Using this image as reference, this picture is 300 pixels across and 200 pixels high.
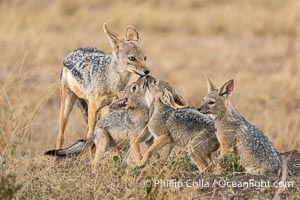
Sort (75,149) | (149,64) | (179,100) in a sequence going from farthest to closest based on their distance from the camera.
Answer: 1. (149,64)
2. (75,149)
3. (179,100)

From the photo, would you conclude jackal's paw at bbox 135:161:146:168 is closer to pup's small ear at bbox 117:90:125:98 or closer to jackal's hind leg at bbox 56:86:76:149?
pup's small ear at bbox 117:90:125:98

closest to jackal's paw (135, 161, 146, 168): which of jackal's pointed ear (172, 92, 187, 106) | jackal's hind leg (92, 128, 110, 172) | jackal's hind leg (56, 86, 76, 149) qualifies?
jackal's hind leg (92, 128, 110, 172)

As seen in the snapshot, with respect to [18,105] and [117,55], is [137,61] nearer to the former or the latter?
[117,55]

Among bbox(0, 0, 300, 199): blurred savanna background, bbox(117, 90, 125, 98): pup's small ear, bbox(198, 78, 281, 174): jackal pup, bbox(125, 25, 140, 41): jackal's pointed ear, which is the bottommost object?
bbox(0, 0, 300, 199): blurred savanna background

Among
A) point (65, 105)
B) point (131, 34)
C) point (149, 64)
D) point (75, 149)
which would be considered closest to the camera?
point (75, 149)

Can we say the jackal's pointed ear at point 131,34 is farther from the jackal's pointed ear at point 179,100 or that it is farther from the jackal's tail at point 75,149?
the jackal's pointed ear at point 179,100

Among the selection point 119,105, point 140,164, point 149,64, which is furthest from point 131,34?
point 149,64

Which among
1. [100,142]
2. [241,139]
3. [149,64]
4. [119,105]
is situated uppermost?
[119,105]

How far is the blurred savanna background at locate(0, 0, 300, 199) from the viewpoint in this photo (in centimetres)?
855

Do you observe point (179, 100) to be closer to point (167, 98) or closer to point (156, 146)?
point (167, 98)

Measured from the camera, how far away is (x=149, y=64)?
57.7ft

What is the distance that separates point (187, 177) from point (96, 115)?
6.70 feet

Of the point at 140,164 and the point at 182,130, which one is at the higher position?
the point at 182,130

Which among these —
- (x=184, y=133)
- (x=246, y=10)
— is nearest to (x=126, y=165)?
(x=184, y=133)
